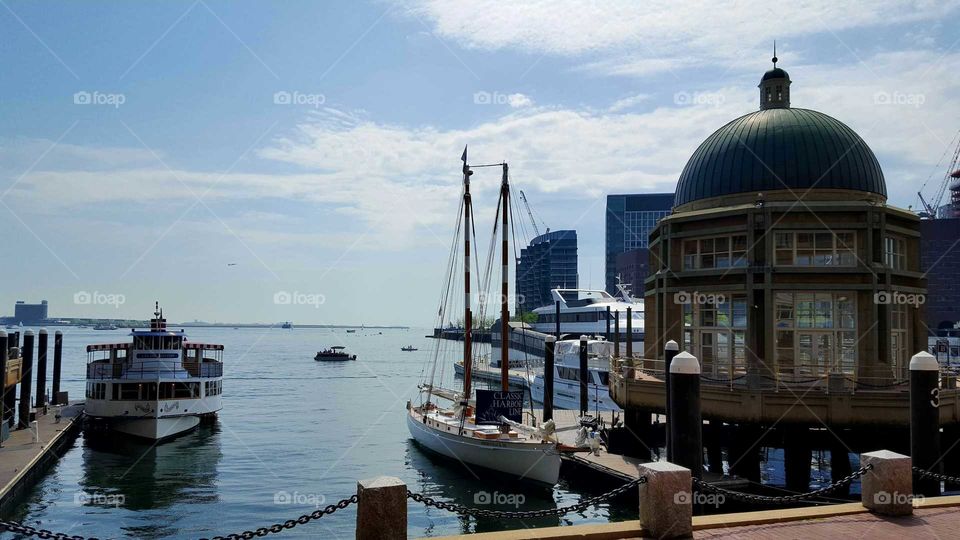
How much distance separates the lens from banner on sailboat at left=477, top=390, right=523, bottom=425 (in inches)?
1306

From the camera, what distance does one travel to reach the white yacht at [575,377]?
194ft

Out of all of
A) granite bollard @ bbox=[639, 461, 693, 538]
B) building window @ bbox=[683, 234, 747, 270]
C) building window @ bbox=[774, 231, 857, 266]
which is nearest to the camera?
granite bollard @ bbox=[639, 461, 693, 538]

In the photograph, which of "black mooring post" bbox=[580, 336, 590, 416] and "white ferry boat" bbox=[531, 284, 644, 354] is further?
"white ferry boat" bbox=[531, 284, 644, 354]

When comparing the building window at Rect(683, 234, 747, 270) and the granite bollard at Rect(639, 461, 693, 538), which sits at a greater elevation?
the building window at Rect(683, 234, 747, 270)

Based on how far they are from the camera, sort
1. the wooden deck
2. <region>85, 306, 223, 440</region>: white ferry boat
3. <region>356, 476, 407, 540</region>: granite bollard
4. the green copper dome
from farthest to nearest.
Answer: <region>85, 306, 223, 440</region>: white ferry boat < the green copper dome < the wooden deck < <region>356, 476, 407, 540</region>: granite bollard

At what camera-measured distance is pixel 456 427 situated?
3556 cm

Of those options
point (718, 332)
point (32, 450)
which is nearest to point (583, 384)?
point (718, 332)

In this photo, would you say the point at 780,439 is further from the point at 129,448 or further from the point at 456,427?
the point at 129,448

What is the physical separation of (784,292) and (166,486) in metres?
27.6

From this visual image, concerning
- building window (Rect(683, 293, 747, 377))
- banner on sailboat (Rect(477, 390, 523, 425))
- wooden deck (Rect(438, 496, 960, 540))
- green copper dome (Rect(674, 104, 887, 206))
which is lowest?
banner on sailboat (Rect(477, 390, 523, 425))

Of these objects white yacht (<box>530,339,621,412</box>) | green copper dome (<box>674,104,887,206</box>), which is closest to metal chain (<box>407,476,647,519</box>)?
green copper dome (<box>674,104,887,206</box>)

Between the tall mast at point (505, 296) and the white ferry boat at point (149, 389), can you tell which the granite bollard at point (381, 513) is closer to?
the tall mast at point (505, 296)

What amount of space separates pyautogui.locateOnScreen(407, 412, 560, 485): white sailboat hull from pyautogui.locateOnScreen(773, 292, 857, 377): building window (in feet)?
32.6

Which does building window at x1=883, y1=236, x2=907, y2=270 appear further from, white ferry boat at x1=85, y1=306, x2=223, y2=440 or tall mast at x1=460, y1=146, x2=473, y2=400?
white ferry boat at x1=85, y1=306, x2=223, y2=440
